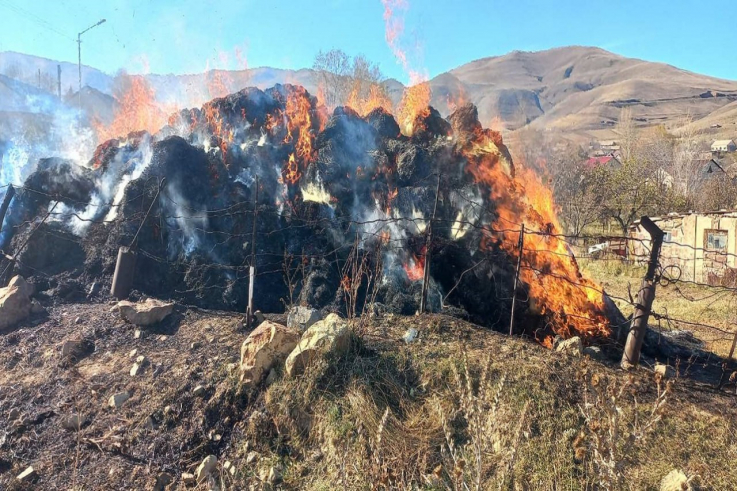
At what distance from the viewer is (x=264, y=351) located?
5059mm

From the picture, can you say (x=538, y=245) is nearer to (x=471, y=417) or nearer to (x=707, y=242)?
(x=471, y=417)

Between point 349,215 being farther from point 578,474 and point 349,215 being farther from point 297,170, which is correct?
point 578,474

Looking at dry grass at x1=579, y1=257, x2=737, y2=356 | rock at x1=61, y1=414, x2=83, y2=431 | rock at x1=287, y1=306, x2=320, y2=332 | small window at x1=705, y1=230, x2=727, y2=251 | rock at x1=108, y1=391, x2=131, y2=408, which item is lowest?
rock at x1=61, y1=414, x2=83, y2=431

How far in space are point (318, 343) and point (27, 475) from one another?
10.4 ft

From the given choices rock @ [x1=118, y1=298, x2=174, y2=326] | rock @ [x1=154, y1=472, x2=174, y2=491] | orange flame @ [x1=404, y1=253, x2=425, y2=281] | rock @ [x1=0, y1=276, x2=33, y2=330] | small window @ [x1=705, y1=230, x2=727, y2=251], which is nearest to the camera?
rock @ [x1=154, y1=472, x2=174, y2=491]

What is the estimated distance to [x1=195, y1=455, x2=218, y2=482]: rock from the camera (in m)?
4.14

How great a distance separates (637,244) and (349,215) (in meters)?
17.4

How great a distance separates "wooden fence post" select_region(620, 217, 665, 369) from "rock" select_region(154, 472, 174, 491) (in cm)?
567

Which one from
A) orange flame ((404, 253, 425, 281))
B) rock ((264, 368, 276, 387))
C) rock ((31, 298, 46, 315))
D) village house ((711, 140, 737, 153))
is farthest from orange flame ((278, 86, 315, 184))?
village house ((711, 140, 737, 153))

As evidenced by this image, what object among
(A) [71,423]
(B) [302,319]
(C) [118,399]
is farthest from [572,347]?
(A) [71,423]

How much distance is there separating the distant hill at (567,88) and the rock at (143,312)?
4088 centimetres

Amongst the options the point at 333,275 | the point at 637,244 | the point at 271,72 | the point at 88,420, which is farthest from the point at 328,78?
the point at 271,72

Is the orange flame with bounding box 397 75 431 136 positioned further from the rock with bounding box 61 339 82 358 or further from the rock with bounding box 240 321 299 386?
the rock with bounding box 61 339 82 358

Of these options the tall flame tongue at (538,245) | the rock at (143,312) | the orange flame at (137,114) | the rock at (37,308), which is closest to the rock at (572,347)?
the tall flame tongue at (538,245)
